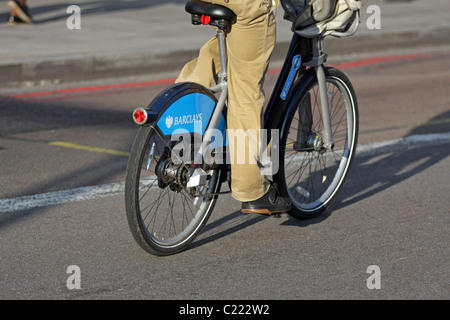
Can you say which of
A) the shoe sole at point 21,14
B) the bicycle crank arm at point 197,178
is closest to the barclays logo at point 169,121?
the bicycle crank arm at point 197,178

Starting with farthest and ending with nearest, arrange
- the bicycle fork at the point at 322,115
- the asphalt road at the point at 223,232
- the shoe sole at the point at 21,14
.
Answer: the shoe sole at the point at 21,14
the bicycle fork at the point at 322,115
the asphalt road at the point at 223,232

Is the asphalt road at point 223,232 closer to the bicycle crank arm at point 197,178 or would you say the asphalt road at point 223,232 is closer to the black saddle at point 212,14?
the bicycle crank arm at point 197,178

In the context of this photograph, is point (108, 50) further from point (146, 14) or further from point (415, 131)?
point (415, 131)

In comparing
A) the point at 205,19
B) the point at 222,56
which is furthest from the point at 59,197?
the point at 205,19

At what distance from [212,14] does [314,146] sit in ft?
4.10

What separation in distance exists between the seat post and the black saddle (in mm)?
64

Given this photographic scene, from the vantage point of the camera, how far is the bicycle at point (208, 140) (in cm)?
427

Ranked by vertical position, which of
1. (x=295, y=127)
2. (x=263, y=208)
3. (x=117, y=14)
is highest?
(x=117, y=14)

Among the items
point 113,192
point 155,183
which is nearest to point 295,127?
point 155,183

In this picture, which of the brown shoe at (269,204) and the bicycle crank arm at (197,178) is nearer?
the bicycle crank arm at (197,178)

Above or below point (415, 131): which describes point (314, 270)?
below

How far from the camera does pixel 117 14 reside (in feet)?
47.8

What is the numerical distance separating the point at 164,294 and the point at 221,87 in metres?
1.19

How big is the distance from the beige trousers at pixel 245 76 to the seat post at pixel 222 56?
3cm
